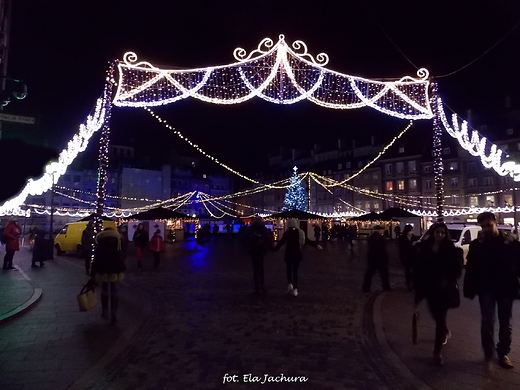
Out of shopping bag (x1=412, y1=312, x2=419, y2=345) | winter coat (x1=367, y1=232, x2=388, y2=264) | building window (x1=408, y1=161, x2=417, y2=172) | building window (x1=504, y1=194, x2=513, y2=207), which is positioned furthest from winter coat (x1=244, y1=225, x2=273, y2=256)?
building window (x1=408, y1=161, x2=417, y2=172)

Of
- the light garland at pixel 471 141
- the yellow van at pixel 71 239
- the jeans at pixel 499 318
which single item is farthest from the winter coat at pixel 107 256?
the yellow van at pixel 71 239

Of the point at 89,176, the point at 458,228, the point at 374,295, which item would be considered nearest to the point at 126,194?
the point at 89,176

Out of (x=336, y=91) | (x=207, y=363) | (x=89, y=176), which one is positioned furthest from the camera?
(x=89, y=176)

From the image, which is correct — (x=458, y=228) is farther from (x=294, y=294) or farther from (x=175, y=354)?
(x=175, y=354)

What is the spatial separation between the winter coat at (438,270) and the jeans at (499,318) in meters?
0.41

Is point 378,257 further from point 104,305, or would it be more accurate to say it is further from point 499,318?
point 104,305

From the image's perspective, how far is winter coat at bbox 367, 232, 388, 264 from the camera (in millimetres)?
8617

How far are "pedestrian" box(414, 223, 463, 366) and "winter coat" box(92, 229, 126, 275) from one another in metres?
4.73

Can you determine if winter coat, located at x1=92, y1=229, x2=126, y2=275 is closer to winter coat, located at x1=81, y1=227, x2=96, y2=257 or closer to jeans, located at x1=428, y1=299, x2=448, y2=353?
jeans, located at x1=428, y1=299, x2=448, y2=353

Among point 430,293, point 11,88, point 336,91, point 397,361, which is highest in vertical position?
point 336,91

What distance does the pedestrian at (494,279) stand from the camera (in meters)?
4.41

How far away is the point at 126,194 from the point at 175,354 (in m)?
60.1

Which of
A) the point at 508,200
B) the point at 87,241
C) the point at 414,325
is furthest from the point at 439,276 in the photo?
the point at 508,200

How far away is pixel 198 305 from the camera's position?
7785 mm
